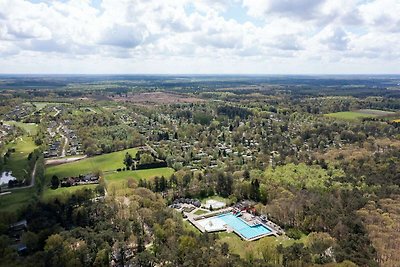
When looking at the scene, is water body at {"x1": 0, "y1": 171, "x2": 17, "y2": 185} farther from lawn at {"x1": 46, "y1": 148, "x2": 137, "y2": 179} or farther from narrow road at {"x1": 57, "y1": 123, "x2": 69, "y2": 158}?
narrow road at {"x1": 57, "y1": 123, "x2": 69, "y2": 158}

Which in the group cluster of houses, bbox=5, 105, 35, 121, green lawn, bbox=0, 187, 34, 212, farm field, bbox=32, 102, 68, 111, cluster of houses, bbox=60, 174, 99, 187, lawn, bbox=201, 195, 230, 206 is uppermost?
green lawn, bbox=0, 187, 34, 212

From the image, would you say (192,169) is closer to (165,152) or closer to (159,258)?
(165,152)

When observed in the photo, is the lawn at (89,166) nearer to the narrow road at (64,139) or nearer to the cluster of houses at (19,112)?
the narrow road at (64,139)

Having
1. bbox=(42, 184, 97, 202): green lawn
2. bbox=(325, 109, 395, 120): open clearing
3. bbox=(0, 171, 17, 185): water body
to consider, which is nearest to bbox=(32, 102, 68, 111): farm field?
bbox=(0, 171, 17, 185): water body

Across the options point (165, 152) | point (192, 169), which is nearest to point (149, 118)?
point (165, 152)

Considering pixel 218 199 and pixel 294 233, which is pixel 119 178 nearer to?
pixel 218 199

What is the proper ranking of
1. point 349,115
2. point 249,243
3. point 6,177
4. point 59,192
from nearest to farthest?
1. point 249,243
2. point 59,192
3. point 6,177
4. point 349,115

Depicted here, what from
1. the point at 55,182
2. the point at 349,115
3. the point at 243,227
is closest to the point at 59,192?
the point at 55,182
